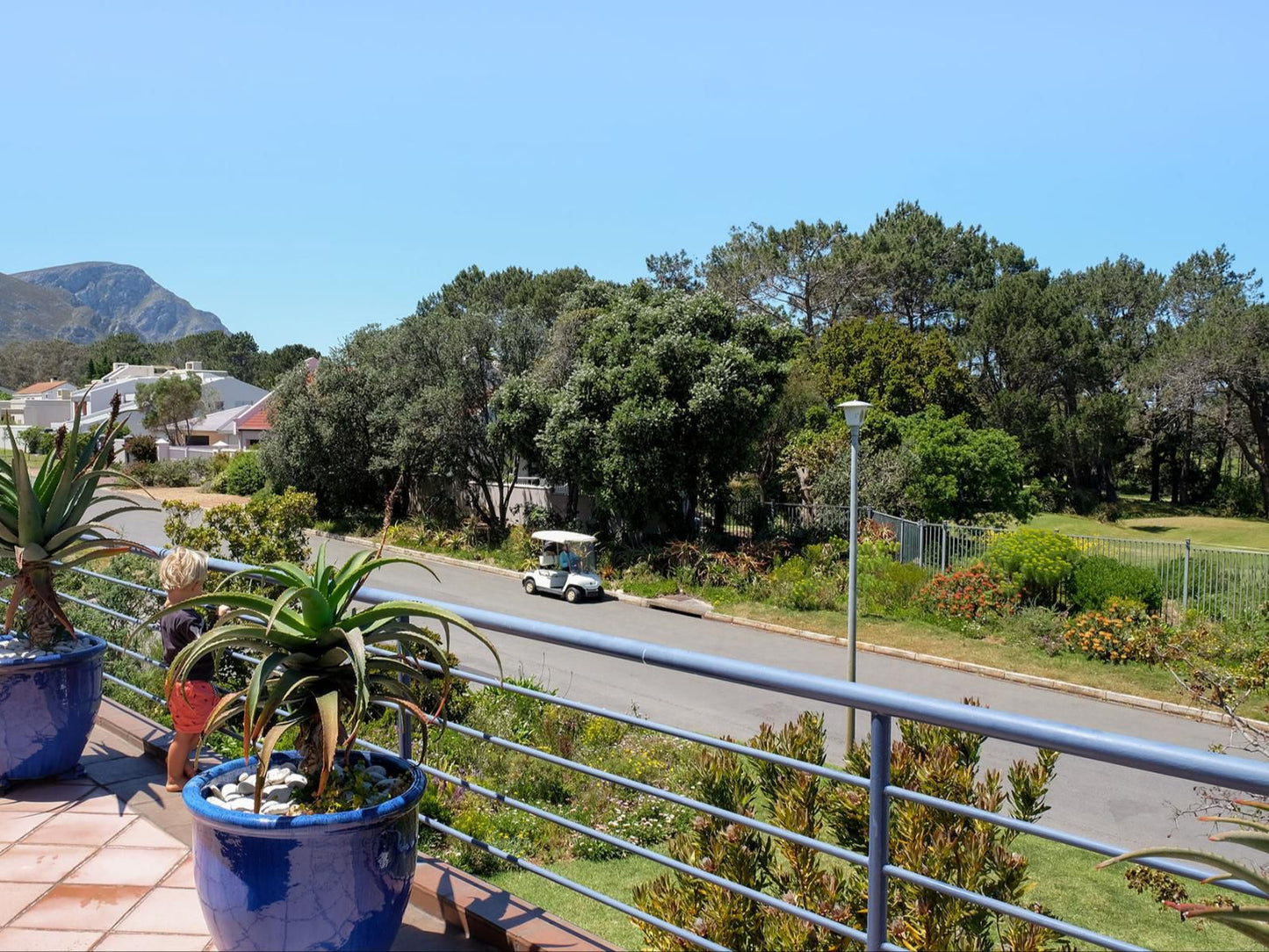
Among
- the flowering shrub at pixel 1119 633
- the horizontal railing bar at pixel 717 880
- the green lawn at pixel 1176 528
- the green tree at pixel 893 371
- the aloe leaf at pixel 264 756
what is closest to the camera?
the horizontal railing bar at pixel 717 880

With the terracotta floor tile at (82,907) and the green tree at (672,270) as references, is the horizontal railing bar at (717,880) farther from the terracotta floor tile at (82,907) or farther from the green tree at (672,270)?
the green tree at (672,270)

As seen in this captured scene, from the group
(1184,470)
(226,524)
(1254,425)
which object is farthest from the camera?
(1184,470)

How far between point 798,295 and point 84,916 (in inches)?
1698

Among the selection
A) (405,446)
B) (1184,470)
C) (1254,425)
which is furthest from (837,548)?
(1184,470)

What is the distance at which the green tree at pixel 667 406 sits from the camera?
79.6ft

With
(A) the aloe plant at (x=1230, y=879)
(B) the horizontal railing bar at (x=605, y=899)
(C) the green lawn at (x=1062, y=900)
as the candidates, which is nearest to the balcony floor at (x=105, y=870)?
(B) the horizontal railing bar at (x=605, y=899)

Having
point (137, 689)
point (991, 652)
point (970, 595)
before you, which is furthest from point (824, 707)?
point (137, 689)

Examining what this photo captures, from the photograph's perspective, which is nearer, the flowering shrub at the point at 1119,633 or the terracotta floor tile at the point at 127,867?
the terracotta floor tile at the point at 127,867

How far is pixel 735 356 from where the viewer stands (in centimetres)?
2434

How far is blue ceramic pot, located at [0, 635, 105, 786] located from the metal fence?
1845cm

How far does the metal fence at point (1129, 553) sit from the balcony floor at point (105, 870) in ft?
59.9

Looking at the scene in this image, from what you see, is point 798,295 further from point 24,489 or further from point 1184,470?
point 24,489

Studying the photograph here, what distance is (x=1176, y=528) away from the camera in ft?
134

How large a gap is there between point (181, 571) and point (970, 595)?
1799cm
